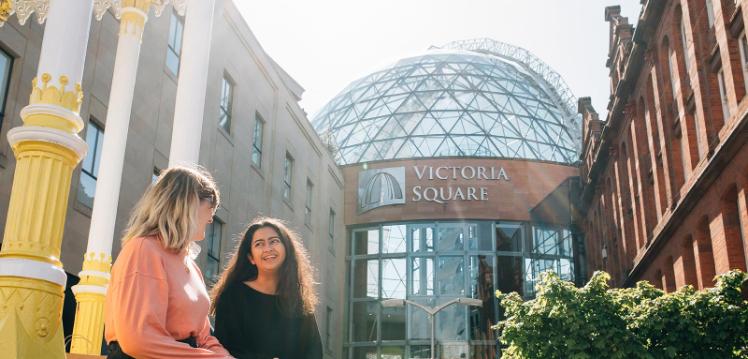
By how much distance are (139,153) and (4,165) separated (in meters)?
5.85

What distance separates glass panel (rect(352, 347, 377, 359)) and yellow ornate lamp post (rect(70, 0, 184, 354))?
37.9 m

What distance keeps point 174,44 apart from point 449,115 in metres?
35.8

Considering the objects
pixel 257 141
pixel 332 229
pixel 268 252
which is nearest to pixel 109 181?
pixel 268 252

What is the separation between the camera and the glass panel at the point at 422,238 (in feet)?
168

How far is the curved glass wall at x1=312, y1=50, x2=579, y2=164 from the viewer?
188 feet

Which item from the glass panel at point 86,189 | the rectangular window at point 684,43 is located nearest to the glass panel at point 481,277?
the rectangular window at point 684,43

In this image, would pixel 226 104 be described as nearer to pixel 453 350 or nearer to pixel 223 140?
pixel 223 140

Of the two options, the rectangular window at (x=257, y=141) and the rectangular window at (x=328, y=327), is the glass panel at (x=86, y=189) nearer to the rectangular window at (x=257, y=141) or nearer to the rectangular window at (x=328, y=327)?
the rectangular window at (x=257, y=141)

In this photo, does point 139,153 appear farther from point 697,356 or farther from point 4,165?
Result: point 697,356

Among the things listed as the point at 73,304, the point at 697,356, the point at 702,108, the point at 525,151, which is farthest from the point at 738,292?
the point at 525,151

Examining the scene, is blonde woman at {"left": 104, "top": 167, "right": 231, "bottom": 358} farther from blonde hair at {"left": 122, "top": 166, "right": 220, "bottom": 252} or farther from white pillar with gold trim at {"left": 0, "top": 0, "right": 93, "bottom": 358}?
white pillar with gold trim at {"left": 0, "top": 0, "right": 93, "bottom": 358}

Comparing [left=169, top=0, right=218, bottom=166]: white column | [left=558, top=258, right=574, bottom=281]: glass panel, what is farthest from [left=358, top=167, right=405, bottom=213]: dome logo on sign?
[left=169, top=0, right=218, bottom=166]: white column

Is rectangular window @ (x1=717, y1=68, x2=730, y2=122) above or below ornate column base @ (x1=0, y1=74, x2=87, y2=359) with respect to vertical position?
above

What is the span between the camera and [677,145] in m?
29.6
